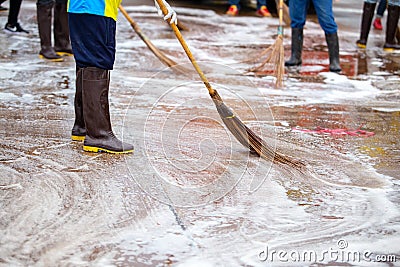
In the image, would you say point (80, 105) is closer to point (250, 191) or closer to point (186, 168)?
point (186, 168)

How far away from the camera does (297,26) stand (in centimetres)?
727

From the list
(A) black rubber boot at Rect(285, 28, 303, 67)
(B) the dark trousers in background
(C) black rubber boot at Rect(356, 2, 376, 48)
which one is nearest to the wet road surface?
(A) black rubber boot at Rect(285, 28, 303, 67)

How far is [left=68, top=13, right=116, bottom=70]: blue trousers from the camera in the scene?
3.85 m

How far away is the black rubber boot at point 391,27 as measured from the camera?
8.34 metres

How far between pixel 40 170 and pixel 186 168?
0.82 meters

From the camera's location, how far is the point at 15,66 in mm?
6586

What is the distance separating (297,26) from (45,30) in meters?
2.73

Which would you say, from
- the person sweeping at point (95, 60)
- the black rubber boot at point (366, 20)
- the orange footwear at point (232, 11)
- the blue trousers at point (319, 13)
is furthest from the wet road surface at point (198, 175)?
the orange footwear at point (232, 11)

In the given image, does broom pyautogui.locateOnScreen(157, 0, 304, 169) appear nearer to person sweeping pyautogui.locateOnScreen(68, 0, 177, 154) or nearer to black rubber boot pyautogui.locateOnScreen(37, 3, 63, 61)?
person sweeping pyautogui.locateOnScreen(68, 0, 177, 154)

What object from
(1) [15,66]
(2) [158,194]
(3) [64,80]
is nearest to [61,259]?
(2) [158,194]
